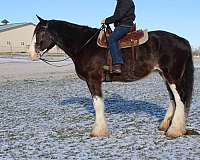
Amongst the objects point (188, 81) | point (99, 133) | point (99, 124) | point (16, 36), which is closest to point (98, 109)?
point (99, 124)

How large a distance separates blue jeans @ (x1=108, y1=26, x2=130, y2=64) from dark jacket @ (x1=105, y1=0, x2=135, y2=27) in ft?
0.49

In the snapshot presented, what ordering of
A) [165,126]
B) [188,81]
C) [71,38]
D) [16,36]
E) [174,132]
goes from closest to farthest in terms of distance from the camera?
[174,132], [188,81], [165,126], [71,38], [16,36]

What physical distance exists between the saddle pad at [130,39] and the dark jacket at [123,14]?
273 mm

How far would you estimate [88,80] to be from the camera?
845 centimetres

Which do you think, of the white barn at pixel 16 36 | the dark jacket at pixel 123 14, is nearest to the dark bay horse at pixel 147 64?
the dark jacket at pixel 123 14

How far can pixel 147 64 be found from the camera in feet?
26.9

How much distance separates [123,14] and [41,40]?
1937 mm

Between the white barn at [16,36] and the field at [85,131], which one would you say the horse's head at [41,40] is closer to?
the field at [85,131]

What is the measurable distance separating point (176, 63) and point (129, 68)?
3.22 ft

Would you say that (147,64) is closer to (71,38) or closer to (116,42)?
(116,42)

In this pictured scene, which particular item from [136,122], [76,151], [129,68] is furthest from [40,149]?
[136,122]

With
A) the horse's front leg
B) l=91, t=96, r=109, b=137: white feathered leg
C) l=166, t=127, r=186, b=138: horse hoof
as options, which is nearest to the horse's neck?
the horse's front leg

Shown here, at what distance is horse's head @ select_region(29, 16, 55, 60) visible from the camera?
28.6ft

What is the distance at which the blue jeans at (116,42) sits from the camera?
8086 millimetres
